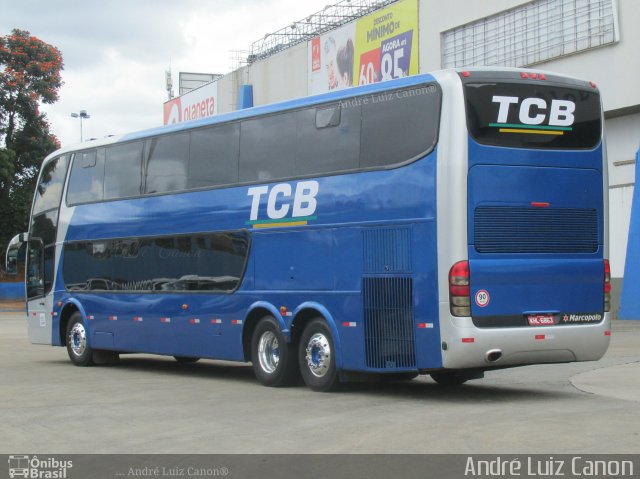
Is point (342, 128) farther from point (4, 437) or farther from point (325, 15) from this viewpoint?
point (325, 15)

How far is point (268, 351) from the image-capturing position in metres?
15.8

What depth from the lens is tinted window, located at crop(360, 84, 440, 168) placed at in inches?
514

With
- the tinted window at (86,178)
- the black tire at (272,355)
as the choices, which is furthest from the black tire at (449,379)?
→ the tinted window at (86,178)

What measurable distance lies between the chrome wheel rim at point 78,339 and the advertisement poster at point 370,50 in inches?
866

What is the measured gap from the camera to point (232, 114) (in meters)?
16.7

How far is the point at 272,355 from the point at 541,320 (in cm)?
432

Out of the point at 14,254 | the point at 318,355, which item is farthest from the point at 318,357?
the point at 14,254

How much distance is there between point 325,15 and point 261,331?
34.0 m

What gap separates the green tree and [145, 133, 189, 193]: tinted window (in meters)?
39.7

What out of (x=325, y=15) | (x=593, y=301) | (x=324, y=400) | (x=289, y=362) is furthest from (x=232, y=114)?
(x=325, y=15)

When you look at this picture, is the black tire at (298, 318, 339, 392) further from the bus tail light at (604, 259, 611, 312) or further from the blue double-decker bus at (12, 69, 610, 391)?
the bus tail light at (604, 259, 611, 312)
